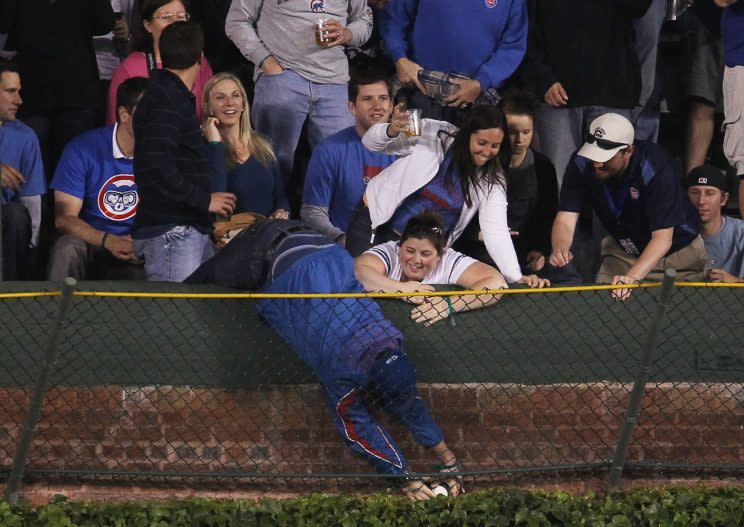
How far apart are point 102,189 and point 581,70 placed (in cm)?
290

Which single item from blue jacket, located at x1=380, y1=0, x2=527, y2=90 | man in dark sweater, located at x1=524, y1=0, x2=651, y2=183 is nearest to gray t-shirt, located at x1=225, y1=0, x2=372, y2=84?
blue jacket, located at x1=380, y1=0, x2=527, y2=90

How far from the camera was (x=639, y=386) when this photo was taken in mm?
8148

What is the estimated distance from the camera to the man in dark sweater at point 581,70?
392 inches

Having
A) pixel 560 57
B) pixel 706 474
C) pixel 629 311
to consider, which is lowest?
pixel 706 474

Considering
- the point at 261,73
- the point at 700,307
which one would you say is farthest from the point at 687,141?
the point at 261,73

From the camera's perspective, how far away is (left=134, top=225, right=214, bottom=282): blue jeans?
29.0ft

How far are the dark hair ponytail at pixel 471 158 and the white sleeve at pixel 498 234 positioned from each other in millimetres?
83

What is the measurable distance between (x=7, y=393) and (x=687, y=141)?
4.56 m

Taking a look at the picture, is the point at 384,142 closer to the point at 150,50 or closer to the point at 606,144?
the point at 606,144

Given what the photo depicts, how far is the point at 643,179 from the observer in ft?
29.8

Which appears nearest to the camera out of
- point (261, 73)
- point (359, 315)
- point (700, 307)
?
point (359, 315)

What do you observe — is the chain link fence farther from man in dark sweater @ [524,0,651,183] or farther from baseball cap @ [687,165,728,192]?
man in dark sweater @ [524,0,651,183]

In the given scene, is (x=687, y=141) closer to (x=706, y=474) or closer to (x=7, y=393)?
(x=706, y=474)

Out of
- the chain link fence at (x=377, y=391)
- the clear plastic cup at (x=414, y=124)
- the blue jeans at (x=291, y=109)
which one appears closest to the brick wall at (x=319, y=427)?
the chain link fence at (x=377, y=391)
